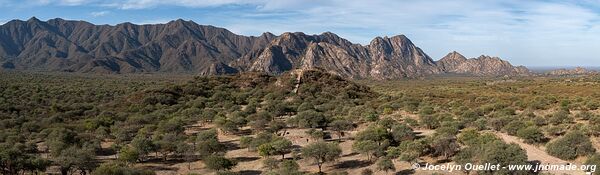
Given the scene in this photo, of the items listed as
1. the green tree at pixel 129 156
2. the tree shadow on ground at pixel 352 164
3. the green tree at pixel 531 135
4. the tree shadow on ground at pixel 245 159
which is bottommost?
the tree shadow on ground at pixel 245 159

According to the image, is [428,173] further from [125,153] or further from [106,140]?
[106,140]

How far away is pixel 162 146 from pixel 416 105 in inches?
1803

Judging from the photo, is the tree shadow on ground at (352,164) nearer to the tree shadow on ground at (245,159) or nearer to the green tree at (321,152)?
the green tree at (321,152)

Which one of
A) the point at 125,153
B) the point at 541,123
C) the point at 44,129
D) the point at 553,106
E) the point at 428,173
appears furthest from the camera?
the point at 553,106

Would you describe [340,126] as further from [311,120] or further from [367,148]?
[367,148]

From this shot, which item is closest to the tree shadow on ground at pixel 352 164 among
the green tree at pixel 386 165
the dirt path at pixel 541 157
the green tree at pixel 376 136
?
the green tree at pixel 386 165

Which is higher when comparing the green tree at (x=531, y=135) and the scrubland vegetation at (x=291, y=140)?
the green tree at (x=531, y=135)

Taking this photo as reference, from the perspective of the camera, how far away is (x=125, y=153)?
35594 mm

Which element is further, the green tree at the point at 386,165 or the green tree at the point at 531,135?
the green tree at the point at 531,135

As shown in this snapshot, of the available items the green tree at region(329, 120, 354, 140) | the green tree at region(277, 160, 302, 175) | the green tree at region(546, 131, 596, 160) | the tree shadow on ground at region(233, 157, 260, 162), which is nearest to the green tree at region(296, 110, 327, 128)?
the green tree at region(329, 120, 354, 140)

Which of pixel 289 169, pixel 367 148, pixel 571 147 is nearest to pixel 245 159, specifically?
pixel 289 169

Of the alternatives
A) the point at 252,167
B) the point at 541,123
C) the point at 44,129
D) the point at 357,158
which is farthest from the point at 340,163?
the point at 44,129

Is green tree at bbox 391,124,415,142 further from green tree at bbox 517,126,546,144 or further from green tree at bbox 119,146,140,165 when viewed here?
green tree at bbox 119,146,140,165

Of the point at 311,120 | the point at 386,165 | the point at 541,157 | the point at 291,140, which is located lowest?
the point at 291,140
